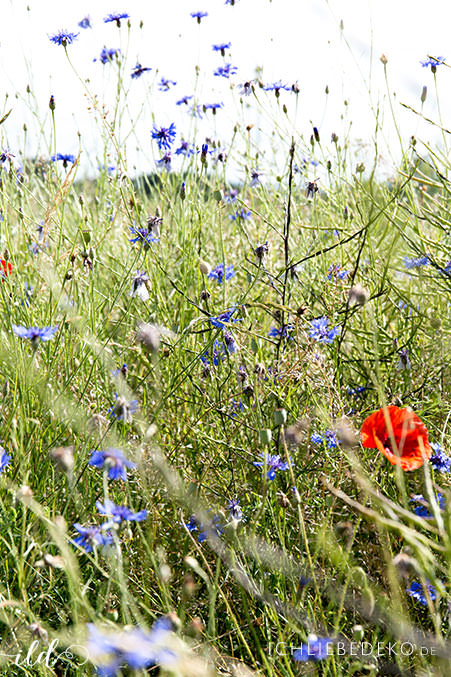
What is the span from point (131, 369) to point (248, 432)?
48cm

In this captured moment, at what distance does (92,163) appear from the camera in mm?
2777

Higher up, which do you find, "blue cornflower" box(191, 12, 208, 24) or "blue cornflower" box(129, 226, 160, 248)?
"blue cornflower" box(191, 12, 208, 24)

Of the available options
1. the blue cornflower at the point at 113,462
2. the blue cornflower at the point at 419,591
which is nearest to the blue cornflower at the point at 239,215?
the blue cornflower at the point at 113,462

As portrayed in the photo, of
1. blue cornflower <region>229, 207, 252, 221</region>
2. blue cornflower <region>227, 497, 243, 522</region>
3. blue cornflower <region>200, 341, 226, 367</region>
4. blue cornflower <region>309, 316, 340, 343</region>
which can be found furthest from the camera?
blue cornflower <region>229, 207, 252, 221</region>

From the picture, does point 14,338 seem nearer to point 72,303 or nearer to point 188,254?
point 72,303

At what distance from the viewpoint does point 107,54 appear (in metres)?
2.31

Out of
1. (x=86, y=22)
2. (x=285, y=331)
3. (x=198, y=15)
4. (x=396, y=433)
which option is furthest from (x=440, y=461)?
(x=86, y=22)

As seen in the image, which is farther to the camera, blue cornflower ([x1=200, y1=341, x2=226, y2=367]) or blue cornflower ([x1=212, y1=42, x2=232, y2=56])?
blue cornflower ([x1=212, y1=42, x2=232, y2=56])

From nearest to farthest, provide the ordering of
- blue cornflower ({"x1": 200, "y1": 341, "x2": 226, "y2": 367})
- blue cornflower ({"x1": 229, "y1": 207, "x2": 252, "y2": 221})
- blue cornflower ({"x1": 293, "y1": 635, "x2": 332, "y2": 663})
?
1. blue cornflower ({"x1": 293, "y1": 635, "x2": 332, "y2": 663})
2. blue cornflower ({"x1": 200, "y1": 341, "x2": 226, "y2": 367})
3. blue cornflower ({"x1": 229, "y1": 207, "x2": 252, "y2": 221})

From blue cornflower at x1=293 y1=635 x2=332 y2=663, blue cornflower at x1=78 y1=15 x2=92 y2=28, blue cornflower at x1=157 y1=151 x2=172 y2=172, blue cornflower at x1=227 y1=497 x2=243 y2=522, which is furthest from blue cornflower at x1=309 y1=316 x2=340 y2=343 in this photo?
blue cornflower at x1=78 y1=15 x2=92 y2=28

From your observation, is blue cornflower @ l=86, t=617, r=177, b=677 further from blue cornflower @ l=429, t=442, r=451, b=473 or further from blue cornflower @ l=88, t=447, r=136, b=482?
blue cornflower @ l=429, t=442, r=451, b=473

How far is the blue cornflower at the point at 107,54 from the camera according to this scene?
2.27m

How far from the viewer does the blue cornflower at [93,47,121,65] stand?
2270 mm

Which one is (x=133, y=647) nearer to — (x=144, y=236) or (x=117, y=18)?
(x=144, y=236)
